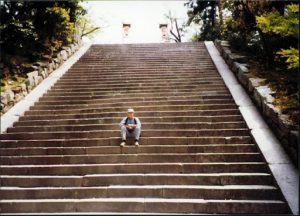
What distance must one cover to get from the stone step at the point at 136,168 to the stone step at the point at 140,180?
0.21 metres

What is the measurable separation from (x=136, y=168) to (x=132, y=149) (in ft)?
2.31

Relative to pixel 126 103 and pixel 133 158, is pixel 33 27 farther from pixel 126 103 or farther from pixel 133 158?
pixel 133 158

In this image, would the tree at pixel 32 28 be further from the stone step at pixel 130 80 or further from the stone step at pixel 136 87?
the stone step at pixel 136 87

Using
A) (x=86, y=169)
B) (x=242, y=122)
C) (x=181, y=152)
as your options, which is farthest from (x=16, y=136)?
(x=242, y=122)

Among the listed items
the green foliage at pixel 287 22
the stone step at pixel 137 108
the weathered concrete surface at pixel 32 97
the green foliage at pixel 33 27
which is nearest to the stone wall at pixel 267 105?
the stone step at pixel 137 108

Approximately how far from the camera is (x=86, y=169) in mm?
7094

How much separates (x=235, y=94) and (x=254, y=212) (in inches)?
193

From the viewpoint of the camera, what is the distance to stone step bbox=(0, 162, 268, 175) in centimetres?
682

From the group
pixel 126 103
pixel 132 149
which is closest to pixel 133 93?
pixel 126 103

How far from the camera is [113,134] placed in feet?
27.6

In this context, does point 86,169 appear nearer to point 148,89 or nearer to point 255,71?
point 148,89

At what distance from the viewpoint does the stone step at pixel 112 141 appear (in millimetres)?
7738

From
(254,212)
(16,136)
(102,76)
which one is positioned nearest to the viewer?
(254,212)

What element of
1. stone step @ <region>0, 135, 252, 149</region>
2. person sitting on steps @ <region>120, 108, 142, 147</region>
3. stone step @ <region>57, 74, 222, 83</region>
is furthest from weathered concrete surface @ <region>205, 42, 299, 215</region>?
person sitting on steps @ <region>120, 108, 142, 147</region>
